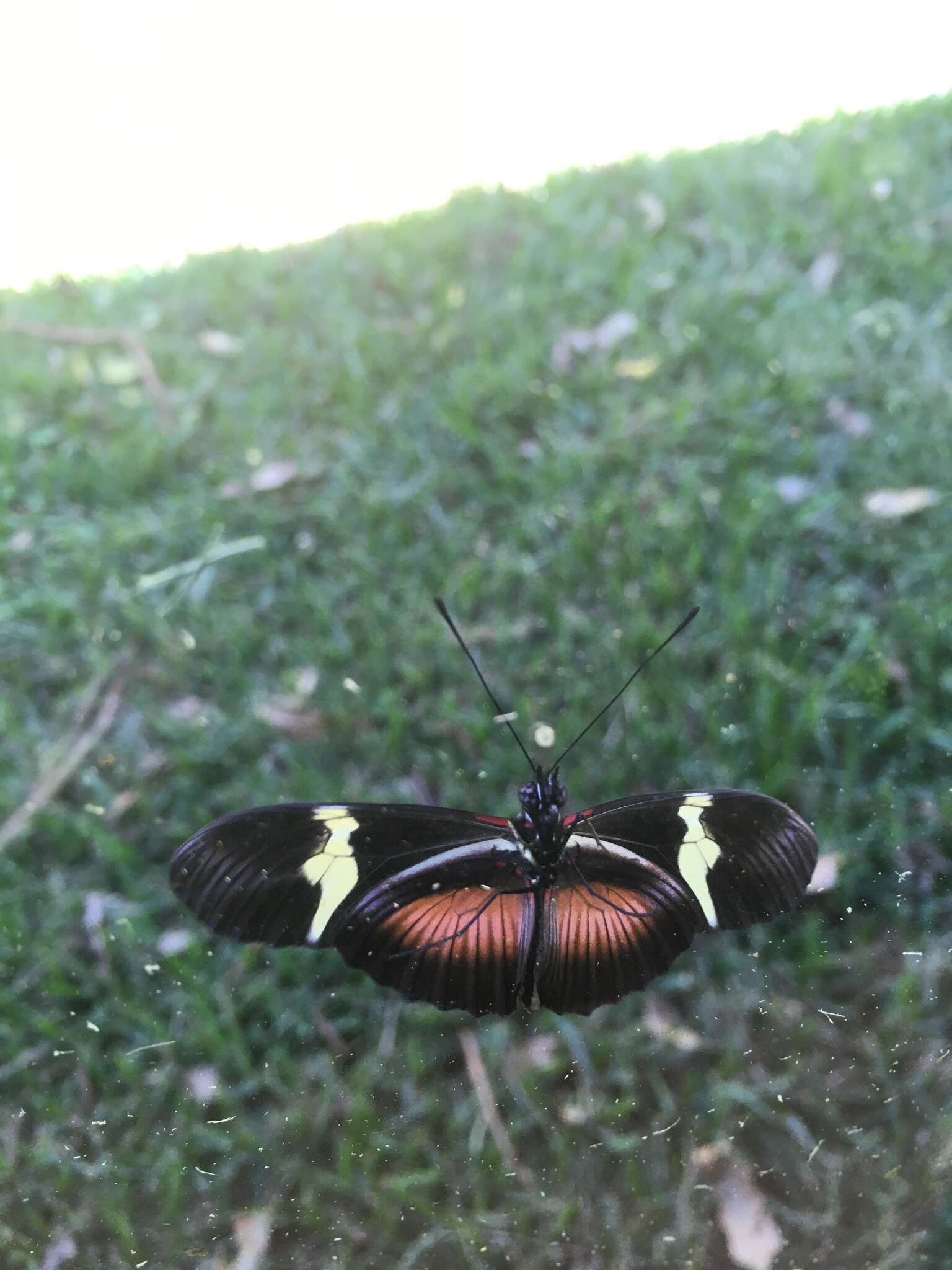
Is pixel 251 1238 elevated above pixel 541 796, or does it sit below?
below

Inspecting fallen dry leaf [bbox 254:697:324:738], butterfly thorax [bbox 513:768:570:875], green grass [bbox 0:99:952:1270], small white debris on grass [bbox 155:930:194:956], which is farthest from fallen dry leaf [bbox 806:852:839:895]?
small white debris on grass [bbox 155:930:194:956]

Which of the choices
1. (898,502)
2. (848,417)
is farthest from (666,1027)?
(848,417)

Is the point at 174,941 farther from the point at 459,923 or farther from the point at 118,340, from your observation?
the point at 118,340

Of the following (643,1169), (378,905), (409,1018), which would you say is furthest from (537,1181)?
(378,905)

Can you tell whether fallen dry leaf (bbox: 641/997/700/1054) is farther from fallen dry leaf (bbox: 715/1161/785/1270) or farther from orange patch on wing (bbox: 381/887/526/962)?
orange patch on wing (bbox: 381/887/526/962)

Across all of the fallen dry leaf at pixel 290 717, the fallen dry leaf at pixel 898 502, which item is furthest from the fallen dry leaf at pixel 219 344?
the fallen dry leaf at pixel 898 502

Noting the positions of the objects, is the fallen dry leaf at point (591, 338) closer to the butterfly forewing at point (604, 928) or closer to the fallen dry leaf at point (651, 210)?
the fallen dry leaf at point (651, 210)
